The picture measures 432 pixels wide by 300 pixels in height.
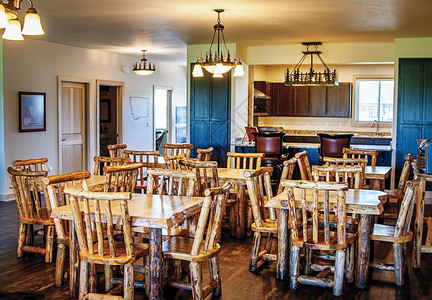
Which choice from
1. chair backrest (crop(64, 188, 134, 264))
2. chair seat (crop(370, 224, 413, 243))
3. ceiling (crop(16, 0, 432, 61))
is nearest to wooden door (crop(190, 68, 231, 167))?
ceiling (crop(16, 0, 432, 61))

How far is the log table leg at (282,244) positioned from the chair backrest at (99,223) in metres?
1.26

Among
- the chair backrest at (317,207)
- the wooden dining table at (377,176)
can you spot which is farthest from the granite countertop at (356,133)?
the chair backrest at (317,207)

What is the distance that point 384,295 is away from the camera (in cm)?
386

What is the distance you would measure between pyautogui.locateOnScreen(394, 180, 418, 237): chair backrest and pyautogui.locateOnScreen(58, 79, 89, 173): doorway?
662 centimetres

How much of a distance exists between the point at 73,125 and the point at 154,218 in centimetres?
686

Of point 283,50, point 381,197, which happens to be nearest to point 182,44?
point 283,50

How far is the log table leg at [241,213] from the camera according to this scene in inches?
211

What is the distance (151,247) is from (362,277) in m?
1.71

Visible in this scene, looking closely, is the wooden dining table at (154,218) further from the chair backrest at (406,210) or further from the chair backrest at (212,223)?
the chair backrest at (406,210)

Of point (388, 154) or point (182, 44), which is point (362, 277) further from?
point (182, 44)

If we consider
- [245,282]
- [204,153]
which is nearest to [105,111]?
[204,153]

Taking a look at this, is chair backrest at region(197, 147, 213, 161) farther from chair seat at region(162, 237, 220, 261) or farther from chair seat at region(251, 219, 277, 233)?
Result: chair seat at region(162, 237, 220, 261)

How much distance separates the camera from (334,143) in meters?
8.10

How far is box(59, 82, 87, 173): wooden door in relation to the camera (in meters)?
9.27
